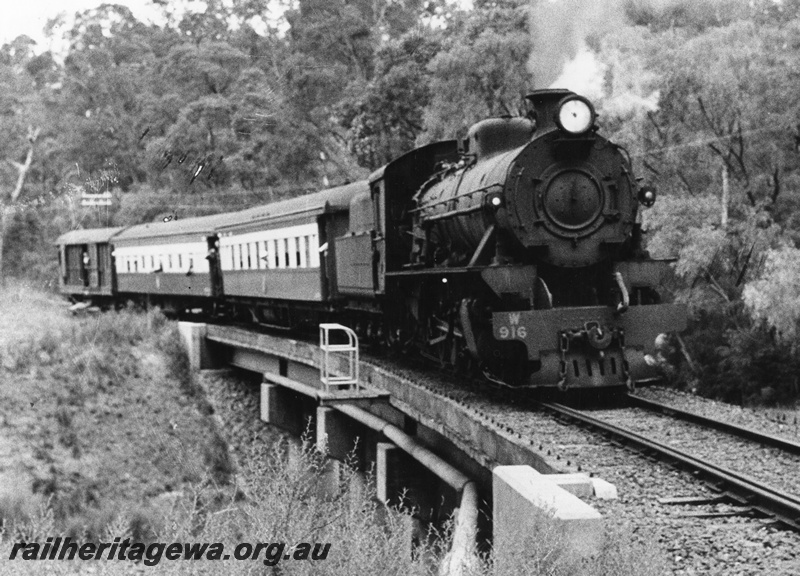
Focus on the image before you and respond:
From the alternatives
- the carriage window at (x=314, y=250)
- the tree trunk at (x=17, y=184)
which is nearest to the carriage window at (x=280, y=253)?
the carriage window at (x=314, y=250)

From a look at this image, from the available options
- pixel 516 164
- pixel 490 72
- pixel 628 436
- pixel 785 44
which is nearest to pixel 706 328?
pixel 785 44

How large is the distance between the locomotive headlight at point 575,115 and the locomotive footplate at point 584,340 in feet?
7.11

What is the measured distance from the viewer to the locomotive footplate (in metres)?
11.4

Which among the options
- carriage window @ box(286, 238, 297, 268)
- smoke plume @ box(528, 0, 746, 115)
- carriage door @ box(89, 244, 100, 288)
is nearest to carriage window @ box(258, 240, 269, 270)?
carriage window @ box(286, 238, 297, 268)

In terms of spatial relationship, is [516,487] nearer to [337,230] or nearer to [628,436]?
[628,436]

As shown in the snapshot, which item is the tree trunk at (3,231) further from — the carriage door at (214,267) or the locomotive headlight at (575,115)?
the locomotive headlight at (575,115)

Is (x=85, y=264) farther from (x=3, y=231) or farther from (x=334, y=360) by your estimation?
(x=334, y=360)

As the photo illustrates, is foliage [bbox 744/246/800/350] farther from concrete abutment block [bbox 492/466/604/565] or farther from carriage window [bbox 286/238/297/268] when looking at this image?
concrete abutment block [bbox 492/466/604/565]

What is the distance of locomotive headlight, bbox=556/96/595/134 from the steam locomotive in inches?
0.6

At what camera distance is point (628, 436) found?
941cm

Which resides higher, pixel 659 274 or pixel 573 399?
pixel 659 274

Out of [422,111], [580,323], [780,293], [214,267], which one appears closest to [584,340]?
[580,323]

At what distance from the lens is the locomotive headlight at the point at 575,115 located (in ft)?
38.9

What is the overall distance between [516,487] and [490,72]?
22373mm
